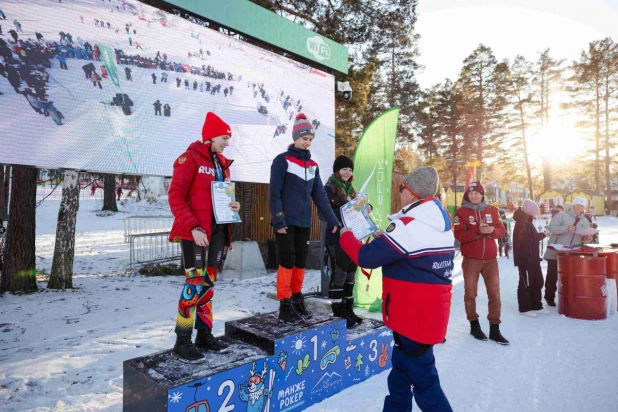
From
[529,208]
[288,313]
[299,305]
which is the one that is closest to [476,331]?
[529,208]

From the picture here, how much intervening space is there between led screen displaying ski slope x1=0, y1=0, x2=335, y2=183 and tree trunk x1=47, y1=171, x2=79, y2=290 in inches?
83.2

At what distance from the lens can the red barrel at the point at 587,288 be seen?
505 centimetres

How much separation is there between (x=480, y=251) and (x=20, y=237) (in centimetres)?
742

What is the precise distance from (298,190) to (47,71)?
399cm

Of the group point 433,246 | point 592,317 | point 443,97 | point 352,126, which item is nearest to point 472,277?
point 592,317

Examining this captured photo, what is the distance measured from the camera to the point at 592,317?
5051mm

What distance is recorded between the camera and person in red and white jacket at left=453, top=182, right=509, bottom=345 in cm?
422

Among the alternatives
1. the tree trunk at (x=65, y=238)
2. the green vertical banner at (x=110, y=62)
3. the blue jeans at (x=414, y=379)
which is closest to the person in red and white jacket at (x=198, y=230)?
the blue jeans at (x=414, y=379)

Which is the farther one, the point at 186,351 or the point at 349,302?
the point at 349,302

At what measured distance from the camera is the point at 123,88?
5387 mm

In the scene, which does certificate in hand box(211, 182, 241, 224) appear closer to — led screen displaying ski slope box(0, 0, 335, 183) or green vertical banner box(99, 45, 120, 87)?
led screen displaying ski slope box(0, 0, 335, 183)

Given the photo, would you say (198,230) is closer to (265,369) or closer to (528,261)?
(265,369)

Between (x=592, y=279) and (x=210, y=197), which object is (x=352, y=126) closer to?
(x=592, y=279)

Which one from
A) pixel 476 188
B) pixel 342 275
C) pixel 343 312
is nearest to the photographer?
pixel 343 312
